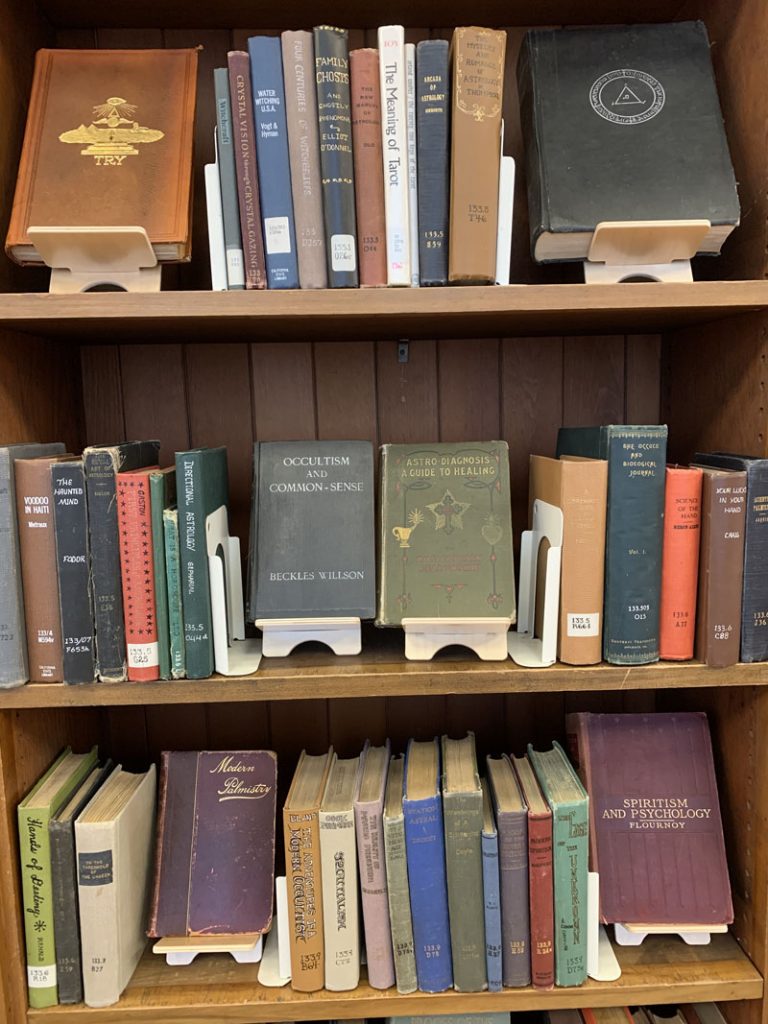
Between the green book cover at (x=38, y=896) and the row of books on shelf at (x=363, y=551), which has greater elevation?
the row of books on shelf at (x=363, y=551)

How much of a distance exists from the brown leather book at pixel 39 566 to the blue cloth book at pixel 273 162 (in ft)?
1.18

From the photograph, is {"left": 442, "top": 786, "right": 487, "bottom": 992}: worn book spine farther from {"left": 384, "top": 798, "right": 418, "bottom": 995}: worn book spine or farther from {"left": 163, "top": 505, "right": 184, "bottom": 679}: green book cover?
{"left": 163, "top": 505, "right": 184, "bottom": 679}: green book cover

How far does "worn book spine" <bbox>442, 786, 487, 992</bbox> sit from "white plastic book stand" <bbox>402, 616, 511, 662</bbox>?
179 mm

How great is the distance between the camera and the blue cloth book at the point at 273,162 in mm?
854

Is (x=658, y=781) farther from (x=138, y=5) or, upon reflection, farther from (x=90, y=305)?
(x=138, y=5)

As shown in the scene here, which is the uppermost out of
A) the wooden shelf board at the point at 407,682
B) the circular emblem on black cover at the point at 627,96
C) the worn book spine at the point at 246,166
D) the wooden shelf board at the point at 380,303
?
the circular emblem on black cover at the point at 627,96

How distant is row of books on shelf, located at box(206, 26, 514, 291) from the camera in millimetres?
854

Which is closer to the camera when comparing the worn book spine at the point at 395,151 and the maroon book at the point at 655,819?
the worn book spine at the point at 395,151

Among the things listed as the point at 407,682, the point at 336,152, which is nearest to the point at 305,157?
the point at 336,152

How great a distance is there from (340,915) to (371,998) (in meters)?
0.11

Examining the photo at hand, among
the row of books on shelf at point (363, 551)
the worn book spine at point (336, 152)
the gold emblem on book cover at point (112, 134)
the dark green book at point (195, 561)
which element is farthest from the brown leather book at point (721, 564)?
the gold emblem on book cover at point (112, 134)

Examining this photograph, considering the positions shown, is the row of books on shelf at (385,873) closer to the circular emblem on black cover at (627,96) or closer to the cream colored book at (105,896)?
the cream colored book at (105,896)

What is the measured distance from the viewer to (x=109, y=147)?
923mm

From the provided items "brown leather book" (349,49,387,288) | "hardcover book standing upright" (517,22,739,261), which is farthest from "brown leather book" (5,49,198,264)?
"hardcover book standing upright" (517,22,739,261)
